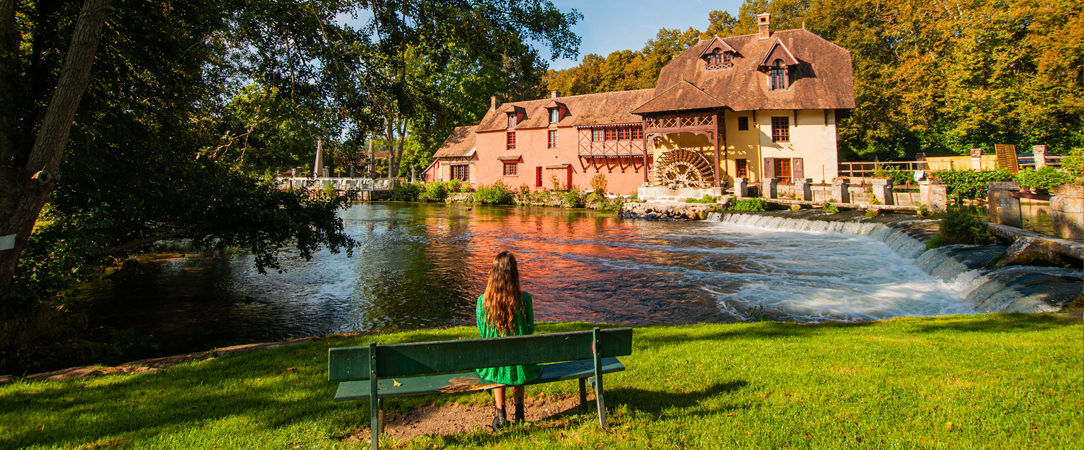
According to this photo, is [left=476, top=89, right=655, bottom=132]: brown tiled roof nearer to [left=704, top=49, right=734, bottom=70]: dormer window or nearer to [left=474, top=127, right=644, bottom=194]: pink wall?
[left=474, top=127, right=644, bottom=194]: pink wall

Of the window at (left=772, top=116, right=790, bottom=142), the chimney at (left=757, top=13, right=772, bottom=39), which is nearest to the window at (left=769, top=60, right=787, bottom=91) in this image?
the window at (left=772, top=116, right=790, bottom=142)

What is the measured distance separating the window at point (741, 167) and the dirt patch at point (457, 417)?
31.7 metres

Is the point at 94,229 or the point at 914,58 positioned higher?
the point at 914,58

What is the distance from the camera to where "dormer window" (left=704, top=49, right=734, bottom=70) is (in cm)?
3569

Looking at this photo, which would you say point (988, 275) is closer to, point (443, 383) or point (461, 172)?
point (443, 383)

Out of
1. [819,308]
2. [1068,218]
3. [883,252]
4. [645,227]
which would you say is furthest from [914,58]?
[819,308]

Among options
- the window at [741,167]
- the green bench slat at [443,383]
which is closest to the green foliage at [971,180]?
the window at [741,167]

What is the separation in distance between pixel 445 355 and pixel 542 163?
39.6m

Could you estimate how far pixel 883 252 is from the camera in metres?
15.7

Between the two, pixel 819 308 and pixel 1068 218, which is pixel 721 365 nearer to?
pixel 819 308

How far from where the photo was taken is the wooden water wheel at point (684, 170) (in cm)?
3409

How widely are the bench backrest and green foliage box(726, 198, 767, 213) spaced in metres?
25.0

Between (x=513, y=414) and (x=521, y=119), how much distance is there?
41208 millimetres

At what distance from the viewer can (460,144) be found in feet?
163
